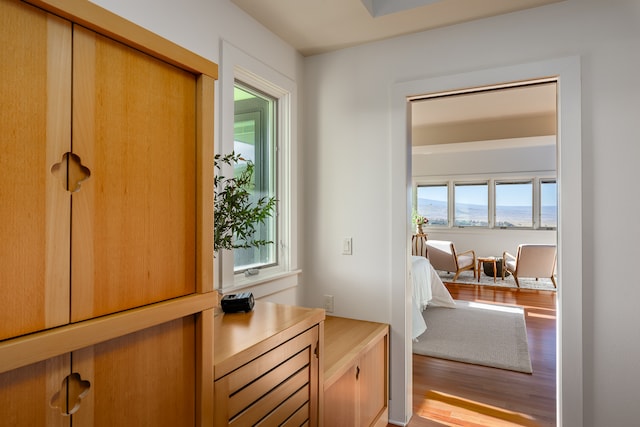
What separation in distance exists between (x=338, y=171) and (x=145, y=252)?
1.79 metres

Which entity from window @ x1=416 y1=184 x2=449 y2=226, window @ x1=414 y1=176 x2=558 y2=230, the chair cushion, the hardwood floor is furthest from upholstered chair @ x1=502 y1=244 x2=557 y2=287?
the hardwood floor

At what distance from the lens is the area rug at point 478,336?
3.40 metres

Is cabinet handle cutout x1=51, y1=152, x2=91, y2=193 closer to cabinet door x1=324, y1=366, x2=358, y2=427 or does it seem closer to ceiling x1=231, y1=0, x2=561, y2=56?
cabinet door x1=324, y1=366, x2=358, y2=427

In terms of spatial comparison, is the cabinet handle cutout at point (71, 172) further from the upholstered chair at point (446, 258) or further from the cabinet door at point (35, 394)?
the upholstered chair at point (446, 258)

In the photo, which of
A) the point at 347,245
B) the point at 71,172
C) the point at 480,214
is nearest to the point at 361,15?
Result: the point at 347,245

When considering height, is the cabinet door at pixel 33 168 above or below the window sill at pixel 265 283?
above

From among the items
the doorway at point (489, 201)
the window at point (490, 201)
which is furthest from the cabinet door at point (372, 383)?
the window at point (490, 201)

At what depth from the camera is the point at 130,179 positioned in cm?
85

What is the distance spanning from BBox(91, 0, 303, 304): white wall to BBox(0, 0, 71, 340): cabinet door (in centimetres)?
85

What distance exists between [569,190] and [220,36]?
6.33ft

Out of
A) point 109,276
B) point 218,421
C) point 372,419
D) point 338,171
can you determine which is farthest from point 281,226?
point 109,276

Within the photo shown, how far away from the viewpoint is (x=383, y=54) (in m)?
2.43

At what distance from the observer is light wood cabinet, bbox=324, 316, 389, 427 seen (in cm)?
179

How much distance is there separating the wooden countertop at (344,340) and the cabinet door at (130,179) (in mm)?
1046
